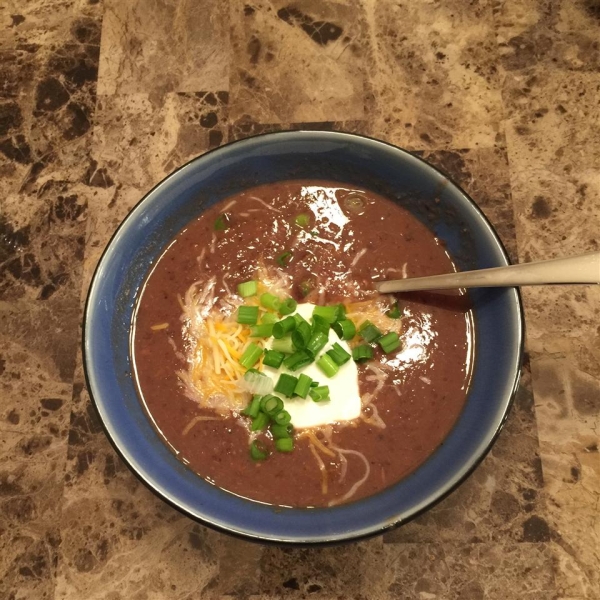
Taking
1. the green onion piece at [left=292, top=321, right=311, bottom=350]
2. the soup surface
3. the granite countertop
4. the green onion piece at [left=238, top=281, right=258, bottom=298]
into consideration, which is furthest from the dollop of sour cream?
the granite countertop

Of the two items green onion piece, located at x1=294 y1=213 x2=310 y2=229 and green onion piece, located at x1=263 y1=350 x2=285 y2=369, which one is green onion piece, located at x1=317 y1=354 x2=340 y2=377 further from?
green onion piece, located at x1=294 y1=213 x2=310 y2=229

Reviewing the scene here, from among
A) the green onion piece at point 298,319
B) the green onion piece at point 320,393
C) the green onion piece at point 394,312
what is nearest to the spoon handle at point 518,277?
the green onion piece at point 394,312

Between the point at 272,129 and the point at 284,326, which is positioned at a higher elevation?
the point at 272,129

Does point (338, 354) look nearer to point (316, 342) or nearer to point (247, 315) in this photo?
point (316, 342)

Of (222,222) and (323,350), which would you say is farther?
(222,222)

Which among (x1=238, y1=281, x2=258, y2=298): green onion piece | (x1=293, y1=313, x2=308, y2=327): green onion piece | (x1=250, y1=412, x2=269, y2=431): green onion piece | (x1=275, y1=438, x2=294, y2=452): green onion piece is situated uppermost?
(x1=238, y1=281, x2=258, y2=298): green onion piece

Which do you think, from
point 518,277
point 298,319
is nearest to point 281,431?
point 298,319

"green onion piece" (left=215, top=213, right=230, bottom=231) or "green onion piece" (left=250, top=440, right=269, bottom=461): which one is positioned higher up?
"green onion piece" (left=215, top=213, right=230, bottom=231)
